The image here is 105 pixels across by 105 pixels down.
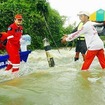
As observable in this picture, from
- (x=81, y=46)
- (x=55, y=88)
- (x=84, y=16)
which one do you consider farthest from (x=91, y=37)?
(x=81, y=46)

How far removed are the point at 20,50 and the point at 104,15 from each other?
11.4 metres

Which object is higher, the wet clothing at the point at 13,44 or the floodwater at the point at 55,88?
the wet clothing at the point at 13,44

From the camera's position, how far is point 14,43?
867 cm

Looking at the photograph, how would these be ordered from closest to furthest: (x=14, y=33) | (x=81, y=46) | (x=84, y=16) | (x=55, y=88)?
1. (x=55, y=88)
2. (x=84, y=16)
3. (x=14, y=33)
4. (x=81, y=46)

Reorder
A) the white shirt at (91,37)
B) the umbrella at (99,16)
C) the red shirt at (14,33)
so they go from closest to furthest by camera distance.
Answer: the white shirt at (91,37) → the red shirt at (14,33) → the umbrella at (99,16)

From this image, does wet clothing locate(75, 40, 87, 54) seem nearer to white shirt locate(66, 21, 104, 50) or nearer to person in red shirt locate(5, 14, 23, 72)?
white shirt locate(66, 21, 104, 50)

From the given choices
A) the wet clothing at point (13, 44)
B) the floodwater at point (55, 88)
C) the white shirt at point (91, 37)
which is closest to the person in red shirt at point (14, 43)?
the wet clothing at point (13, 44)

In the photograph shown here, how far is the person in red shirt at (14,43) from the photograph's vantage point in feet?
28.0

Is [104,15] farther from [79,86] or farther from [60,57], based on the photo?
[79,86]

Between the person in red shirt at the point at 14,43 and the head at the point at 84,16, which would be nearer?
the head at the point at 84,16

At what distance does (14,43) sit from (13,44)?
0.04 m

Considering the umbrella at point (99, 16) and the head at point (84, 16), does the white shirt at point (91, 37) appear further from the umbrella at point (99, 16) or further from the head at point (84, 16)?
the umbrella at point (99, 16)

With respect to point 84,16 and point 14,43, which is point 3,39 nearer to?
point 14,43

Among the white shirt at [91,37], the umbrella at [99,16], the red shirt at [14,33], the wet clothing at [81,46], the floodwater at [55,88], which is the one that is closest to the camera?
the floodwater at [55,88]
